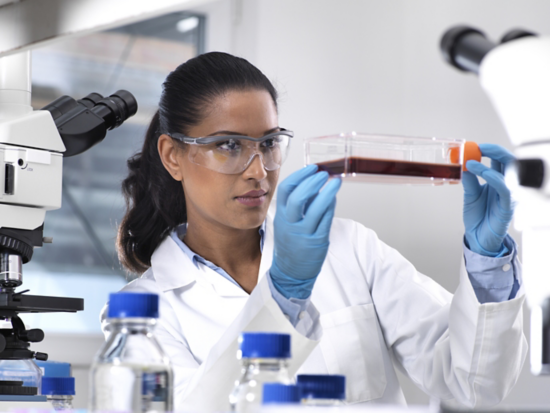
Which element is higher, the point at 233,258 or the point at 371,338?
the point at 233,258

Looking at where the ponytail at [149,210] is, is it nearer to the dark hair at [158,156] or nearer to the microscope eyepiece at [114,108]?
the dark hair at [158,156]

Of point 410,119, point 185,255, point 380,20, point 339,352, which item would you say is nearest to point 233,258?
point 185,255

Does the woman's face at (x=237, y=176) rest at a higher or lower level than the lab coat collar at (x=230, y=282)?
higher

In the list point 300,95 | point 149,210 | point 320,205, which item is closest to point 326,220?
point 320,205

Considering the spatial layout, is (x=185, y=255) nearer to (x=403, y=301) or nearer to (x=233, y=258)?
(x=233, y=258)

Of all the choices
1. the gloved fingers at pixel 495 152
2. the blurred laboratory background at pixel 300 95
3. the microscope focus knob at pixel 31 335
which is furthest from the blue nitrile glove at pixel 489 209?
the blurred laboratory background at pixel 300 95

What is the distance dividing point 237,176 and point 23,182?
1.92ft

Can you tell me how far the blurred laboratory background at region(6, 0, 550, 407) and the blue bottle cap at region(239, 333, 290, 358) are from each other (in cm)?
234

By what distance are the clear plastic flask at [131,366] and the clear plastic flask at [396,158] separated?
63cm

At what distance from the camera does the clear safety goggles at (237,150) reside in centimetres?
170

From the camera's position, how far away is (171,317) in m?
1.79

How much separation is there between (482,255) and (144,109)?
2145 mm

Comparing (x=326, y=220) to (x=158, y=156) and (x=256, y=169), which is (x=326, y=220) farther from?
(x=158, y=156)

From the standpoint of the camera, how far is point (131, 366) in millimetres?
775
